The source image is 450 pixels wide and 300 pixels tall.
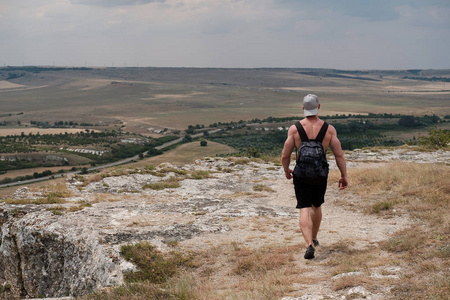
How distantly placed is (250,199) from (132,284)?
843cm

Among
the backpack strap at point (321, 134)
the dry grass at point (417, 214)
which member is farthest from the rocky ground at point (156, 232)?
the backpack strap at point (321, 134)

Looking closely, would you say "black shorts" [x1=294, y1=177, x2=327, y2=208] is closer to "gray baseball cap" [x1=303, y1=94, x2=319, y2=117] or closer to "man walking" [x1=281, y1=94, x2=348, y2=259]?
"man walking" [x1=281, y1=94, x2=348, y2=259]

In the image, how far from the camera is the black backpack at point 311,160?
24.5 ft

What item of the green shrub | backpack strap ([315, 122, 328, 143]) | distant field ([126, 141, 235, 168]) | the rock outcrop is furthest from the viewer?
distant field ([126, 141, 235, 168])

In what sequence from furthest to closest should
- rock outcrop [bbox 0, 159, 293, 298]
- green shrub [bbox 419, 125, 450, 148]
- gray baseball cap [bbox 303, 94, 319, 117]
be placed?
green shrub [bbox 419, 125, 450, 148]
rock outcrop [bbox 0, 159, 293, 298]
gray baseball cap [bbox 303, 94, 319, 117]

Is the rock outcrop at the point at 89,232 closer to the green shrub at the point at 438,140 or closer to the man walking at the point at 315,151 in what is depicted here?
the man walking at the point at 315,151

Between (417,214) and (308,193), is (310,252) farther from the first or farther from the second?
(417,214)

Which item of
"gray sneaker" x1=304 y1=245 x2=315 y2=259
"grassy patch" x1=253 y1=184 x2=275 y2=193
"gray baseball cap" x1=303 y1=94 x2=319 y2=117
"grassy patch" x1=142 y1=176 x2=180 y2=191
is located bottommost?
Answer: "grassy patch" x1=142 y1=176 x2=180 y2=191

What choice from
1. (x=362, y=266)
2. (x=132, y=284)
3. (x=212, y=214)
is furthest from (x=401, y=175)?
(x=132, y=284)

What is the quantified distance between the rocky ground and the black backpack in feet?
5.96

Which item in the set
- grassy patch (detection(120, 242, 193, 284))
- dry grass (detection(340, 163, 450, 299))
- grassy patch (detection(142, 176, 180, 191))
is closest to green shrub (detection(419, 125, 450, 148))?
dry grass (detection(340, 163, 450, 299))

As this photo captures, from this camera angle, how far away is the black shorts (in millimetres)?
7801

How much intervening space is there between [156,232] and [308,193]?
4.74 metres

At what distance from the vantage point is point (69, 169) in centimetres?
9644
